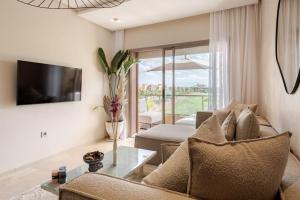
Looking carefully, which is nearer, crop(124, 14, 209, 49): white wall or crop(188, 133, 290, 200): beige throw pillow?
crop(188, 133, 290, 200): beige throw pillow

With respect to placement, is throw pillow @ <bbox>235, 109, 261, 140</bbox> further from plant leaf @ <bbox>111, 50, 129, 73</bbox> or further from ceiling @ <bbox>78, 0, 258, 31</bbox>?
plant leaf @ <bbox>111, 50, 129, 73</bbox>

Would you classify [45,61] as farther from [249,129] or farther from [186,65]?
[249,129]

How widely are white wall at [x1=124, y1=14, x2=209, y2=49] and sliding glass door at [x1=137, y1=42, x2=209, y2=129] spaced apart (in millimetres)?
212

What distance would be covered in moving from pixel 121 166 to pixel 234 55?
8.55 ft

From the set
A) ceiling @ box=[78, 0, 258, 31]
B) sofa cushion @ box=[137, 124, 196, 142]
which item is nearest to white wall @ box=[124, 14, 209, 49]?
ceiling @ box=[78, 0, 258, 31]

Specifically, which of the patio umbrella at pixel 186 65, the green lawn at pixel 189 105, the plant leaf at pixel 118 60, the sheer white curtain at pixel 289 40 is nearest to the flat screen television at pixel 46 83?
the plant leaf at pixel 118 60

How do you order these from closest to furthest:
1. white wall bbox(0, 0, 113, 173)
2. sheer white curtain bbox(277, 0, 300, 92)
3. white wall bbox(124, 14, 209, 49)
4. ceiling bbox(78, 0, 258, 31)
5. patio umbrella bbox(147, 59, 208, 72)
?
sheer white curtain bbox(277, 0, 300, 92) → white wall bbox(0, 0, 113, 173) → ceiling bbox(78, 0, 258, 31) → white wall bbox(124, 14, 209, 49) → patio umbrella bbox(147, 59, 208, 72)

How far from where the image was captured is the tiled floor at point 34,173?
212 cm

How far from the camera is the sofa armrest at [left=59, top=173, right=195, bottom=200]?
2.09ft

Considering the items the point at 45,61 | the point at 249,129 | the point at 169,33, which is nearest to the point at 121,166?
the point at 249,129

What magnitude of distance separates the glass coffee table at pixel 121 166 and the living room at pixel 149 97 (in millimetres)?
14

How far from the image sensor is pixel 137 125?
14.9 ft

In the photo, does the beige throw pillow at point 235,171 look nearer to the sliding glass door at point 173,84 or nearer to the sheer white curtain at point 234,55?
the sheer white curtain at point 234,55

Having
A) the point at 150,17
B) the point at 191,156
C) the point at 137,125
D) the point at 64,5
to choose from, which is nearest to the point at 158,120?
the point at 137,125
